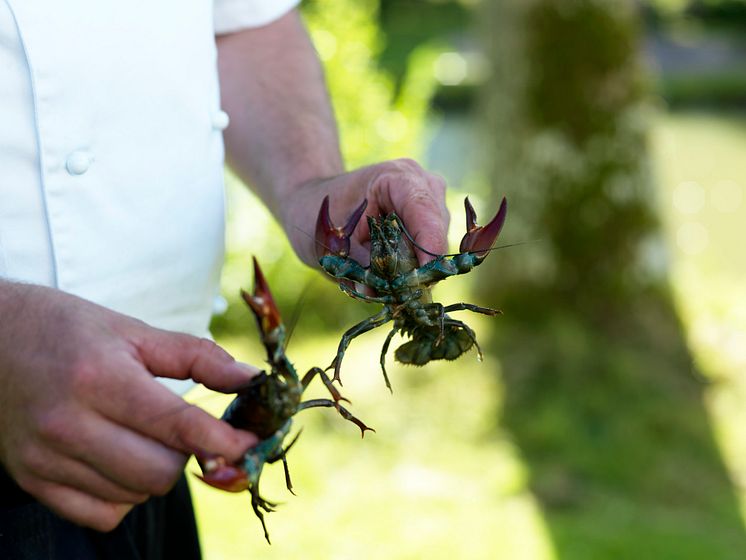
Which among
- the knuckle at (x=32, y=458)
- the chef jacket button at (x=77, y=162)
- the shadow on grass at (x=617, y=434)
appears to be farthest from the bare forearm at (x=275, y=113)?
the shadow on grass at (x=617, y=434)

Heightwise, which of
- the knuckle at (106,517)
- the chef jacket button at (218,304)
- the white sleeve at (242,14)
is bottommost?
the chef jacket button at (218,304)

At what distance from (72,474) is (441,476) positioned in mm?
4575

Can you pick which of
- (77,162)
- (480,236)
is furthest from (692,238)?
(77,162)

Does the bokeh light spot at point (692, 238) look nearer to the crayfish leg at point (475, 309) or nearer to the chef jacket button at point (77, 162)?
the crayfish leg at point (475, 309)

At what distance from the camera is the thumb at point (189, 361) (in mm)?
1431

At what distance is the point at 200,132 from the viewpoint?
2189 mm

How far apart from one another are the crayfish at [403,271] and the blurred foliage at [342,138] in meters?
5.86

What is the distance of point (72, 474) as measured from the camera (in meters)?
1.37

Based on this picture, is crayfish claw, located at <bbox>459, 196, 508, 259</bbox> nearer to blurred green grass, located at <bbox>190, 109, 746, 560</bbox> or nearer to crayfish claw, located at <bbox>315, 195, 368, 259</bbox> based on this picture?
crayfish claw, located at <bbox>315, 195, 368, 259</bbox>

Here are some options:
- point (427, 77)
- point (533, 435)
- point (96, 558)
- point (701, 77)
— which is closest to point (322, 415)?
point (533, 435)

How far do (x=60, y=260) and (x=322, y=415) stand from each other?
15.4 ft

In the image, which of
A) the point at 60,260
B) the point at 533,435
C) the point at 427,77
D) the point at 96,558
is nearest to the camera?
the point at 60,260

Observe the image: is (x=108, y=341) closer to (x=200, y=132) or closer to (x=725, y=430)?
(x=200, y=132)

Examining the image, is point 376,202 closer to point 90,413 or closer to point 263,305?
point 263,305
